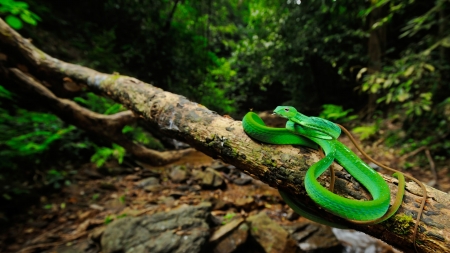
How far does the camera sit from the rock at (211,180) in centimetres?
554

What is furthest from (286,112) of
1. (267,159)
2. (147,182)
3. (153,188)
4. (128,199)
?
(147,182)

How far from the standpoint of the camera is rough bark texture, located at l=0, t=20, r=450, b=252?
0.99m

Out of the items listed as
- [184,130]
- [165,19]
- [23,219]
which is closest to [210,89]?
[165,19]

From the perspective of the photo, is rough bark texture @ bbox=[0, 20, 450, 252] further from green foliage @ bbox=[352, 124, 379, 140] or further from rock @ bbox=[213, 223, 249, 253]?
green foliage @ bbox=[352, 124, 379, 140]

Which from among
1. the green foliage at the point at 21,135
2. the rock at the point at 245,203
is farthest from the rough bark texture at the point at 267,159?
the rock at the point at 245,203

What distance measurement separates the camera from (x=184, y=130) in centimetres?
160

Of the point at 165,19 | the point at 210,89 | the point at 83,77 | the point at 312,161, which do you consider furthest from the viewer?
the point at 210,89

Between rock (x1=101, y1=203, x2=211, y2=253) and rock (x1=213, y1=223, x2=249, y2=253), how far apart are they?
0.90ft

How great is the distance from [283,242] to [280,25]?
9.61 m

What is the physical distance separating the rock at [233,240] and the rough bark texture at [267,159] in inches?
92.6

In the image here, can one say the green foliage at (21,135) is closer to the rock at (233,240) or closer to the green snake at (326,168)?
the rock at (233,240)

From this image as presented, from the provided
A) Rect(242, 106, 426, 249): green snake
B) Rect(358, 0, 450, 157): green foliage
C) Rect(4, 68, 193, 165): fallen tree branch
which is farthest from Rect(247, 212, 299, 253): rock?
Rect(358, 0, 450, 157): green foliage

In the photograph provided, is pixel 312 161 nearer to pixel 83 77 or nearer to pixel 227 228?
pixel 227 228

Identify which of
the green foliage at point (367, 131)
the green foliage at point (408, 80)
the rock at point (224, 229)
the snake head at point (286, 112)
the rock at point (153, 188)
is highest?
the green foliage at point (408, 80)
